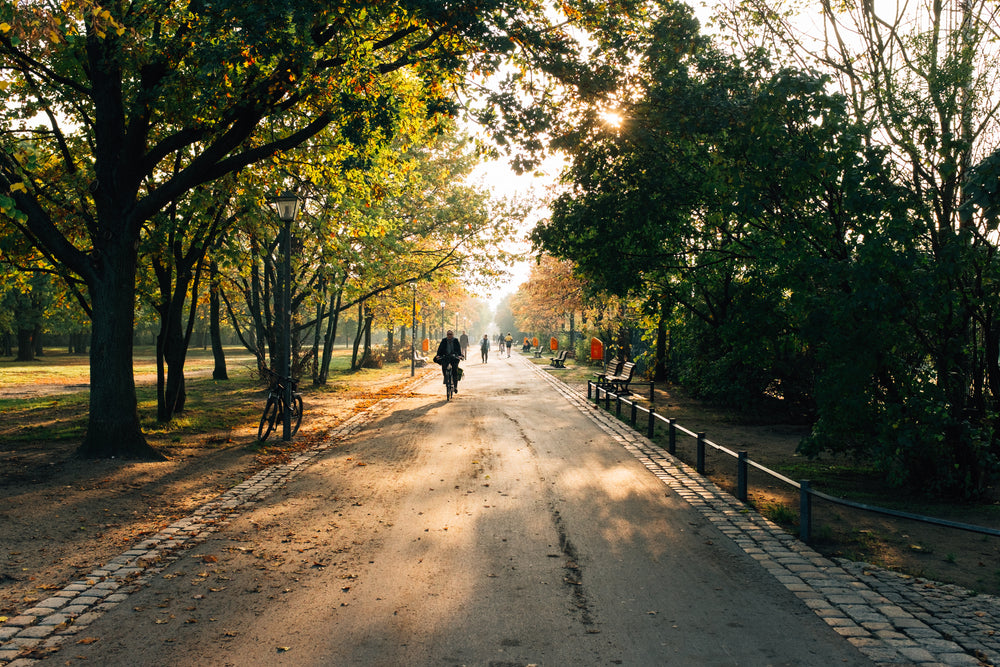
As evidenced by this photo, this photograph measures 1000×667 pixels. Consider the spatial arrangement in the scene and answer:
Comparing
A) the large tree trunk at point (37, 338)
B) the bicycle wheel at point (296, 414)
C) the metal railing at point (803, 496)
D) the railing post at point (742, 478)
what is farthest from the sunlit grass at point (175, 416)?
the large tree trunk at point (37, 338)

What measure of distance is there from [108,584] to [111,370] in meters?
5.58

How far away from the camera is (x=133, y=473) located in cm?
873

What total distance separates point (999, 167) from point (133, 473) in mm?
9749

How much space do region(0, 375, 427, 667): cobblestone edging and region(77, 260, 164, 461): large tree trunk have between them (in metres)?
2.50

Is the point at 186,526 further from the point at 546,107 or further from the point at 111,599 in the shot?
the point at 546,107

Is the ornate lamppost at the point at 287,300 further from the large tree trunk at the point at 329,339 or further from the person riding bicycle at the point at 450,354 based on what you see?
the large tree trunk at the point at 329,339

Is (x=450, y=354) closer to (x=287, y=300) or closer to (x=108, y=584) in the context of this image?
(x=287, y=300)

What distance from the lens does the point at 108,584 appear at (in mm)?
4949

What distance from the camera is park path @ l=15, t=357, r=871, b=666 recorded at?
3.87m

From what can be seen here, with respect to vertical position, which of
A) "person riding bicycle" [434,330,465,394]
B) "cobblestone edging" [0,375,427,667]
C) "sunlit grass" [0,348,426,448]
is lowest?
"cobblestone edging" [0,375,427,667]

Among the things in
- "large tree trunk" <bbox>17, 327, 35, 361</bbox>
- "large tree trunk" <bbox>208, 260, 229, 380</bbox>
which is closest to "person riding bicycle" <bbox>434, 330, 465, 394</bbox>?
"large tree trunk" <bbox>208, 260, 229, 380</bbox>

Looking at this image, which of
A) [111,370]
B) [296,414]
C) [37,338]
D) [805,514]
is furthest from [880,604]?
[37,338]

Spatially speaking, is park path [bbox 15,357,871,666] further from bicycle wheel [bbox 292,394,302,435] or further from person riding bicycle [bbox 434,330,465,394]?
person riding bicycle [bbox 434,330,465,394]

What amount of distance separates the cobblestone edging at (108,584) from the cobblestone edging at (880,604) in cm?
460
